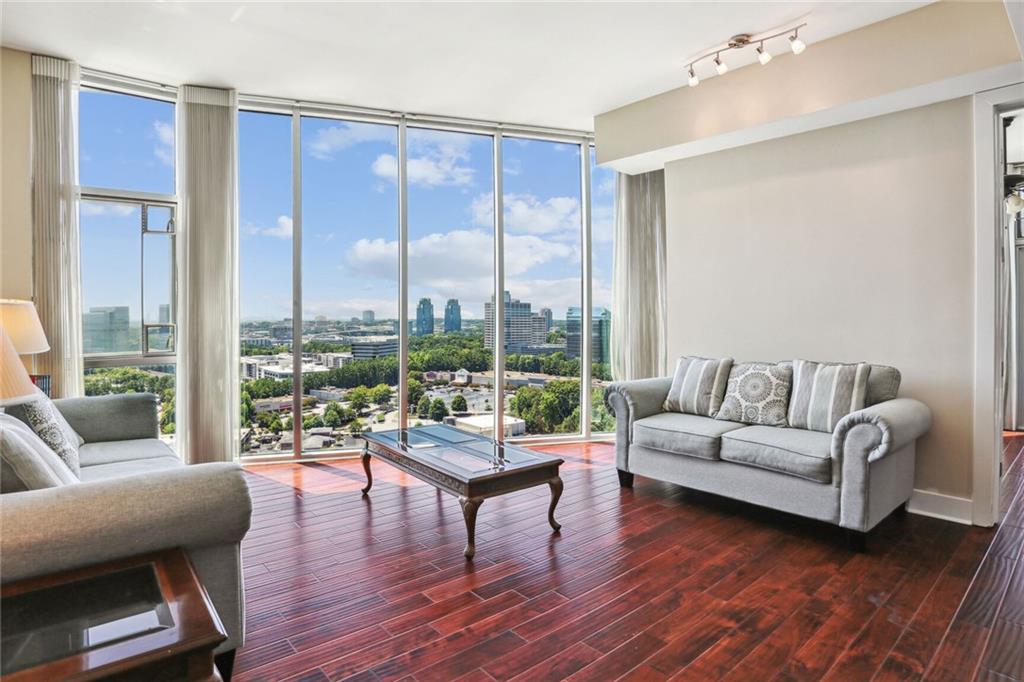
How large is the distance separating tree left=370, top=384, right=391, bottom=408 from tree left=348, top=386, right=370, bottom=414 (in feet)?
0.14

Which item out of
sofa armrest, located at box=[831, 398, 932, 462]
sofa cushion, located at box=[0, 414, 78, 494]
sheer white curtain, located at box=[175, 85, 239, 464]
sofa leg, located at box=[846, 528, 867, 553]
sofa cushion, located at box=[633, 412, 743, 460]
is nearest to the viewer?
sofa cushion, located at box=[0, 414, 78, 494]

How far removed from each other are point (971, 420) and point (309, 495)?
4097 millimetres

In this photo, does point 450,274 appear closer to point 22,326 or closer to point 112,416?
point 112,416

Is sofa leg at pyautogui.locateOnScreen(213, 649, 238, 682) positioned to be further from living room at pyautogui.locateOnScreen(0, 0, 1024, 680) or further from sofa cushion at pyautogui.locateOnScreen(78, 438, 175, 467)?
sofa cushion at pyautogui.locateOnScreen(78, 438, 175, 467)

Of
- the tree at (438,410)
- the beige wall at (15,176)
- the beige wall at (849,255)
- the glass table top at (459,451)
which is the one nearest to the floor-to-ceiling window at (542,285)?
the tree at (438,410)

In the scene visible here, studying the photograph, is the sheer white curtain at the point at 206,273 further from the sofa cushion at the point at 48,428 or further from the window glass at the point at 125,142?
the sofa cushion at the point at 48,428

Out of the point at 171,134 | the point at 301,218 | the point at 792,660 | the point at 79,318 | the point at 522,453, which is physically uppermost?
the point at 171,134

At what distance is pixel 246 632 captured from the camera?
2.18 m

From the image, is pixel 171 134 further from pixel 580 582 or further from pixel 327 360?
pixel 580 582

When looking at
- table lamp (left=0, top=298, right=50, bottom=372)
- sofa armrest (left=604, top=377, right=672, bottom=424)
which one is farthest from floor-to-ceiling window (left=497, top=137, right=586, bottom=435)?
table lamp (left=0, top=298, right=50, bottom=372)

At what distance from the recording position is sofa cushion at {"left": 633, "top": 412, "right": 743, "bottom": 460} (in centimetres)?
345

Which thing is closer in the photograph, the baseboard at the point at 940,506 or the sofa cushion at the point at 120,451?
the sofa cushion at the point at 120,451

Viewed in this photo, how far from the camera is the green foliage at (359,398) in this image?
16.2ft

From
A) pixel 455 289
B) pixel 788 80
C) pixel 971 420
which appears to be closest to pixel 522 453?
pixel 455 289
